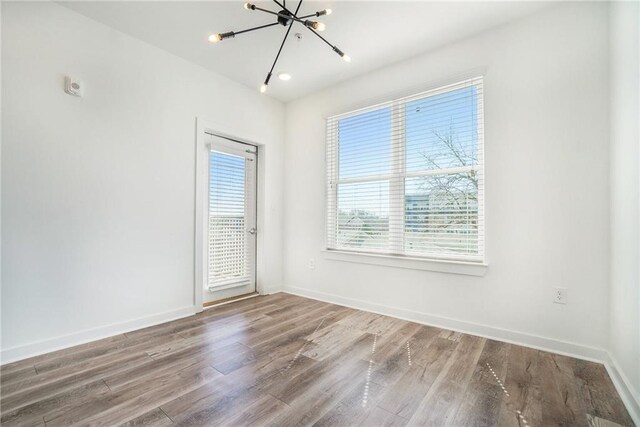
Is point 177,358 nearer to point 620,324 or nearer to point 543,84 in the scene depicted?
point 620,324

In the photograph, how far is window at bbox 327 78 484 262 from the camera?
8.82ft

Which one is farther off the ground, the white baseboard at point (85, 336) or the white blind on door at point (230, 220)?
the white blind on door at point (230, 220)

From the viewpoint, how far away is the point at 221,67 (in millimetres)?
3244

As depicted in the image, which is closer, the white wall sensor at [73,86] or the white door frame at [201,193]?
the white wall sensor at [73,86]

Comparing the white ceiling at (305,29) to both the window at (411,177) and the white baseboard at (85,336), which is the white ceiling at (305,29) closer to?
the window at (411,177)

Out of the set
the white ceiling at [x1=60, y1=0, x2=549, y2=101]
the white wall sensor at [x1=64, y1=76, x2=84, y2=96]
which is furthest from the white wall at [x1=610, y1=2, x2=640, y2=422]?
the white wall sensor at [x1=64, y1=76, x2=84, y2=96]

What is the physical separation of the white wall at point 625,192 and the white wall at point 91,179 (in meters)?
3.50

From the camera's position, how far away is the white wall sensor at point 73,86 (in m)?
2.32

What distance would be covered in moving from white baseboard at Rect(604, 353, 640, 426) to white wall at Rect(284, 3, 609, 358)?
6.6 inches

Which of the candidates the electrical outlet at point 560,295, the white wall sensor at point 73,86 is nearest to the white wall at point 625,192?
the electrical outlet at point 560,295

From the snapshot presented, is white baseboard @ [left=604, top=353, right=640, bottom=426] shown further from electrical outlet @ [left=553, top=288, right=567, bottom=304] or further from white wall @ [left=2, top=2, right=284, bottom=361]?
white wall @ [left=2, top=2, right=284, bottom=361]

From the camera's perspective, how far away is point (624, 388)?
5.54 ft

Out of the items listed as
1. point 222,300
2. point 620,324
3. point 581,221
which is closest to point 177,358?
point 222,300

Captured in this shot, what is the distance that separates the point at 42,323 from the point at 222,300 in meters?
1.67
